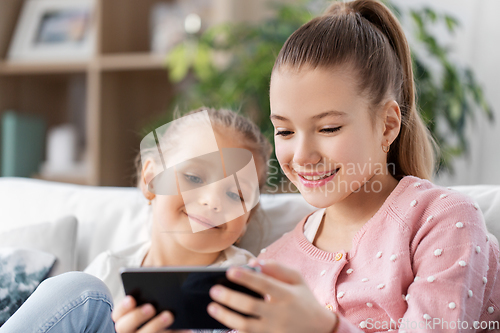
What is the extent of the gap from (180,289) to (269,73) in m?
1.06

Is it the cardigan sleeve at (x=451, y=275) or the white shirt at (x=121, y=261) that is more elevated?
the cardigan sleeve at (x=451, y=275)

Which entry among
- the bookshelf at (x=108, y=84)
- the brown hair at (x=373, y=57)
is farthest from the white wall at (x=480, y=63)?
the brown hair at (x=373, y=57)

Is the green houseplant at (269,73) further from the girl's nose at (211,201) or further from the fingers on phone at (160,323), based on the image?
the fingers on phone at (160,323)

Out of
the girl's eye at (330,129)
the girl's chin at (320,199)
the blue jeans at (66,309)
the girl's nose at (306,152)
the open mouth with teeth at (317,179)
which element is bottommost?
the blue jeans at (66,309)

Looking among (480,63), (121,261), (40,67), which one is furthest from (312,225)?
(40,67)

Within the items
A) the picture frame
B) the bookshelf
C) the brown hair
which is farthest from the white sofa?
the picture frame

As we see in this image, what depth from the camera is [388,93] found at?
0.80 meters

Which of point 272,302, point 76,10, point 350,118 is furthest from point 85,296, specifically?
point 76,10

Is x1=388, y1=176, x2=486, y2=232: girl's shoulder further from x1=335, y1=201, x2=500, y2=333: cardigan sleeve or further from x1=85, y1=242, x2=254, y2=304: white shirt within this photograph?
x1=85, y1=242, x2=254, y2=304: white shirt

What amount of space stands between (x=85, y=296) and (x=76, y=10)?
2048 millimetres

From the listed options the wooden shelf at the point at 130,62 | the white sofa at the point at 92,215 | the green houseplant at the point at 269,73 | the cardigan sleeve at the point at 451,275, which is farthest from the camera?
the wooden shelf at the point at 130,62

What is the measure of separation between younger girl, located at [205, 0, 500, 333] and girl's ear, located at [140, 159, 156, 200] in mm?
327

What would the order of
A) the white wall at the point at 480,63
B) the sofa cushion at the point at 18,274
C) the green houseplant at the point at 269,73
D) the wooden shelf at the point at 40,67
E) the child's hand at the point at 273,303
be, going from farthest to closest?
the wooden shelf at the point at 40,67 → the white wall at the point at 480,63 → the green houseplant at the point at 269,73 → the sofa cushion at the point at 18,274 → the child's hand at the point at 273,303

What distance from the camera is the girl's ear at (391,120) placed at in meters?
0.78
